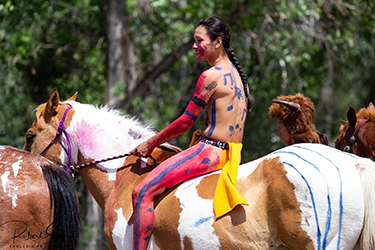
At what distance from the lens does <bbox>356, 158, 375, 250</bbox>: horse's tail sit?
240 cm

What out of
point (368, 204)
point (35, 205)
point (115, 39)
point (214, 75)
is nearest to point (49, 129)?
point (35, 205)

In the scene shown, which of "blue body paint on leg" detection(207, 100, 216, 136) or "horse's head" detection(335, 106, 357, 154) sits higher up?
"blue body paint on leg" detection(207, 100, 216, 136)

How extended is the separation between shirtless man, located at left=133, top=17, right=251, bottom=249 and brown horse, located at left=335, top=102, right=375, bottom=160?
1561 mm

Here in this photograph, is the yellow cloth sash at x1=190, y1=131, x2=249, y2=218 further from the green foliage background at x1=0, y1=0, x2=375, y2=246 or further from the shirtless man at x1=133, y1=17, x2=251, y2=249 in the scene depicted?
the green foliage background at x1=0, y1=0, x2=375, y2=246

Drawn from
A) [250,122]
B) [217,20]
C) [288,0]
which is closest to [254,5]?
[288,0]

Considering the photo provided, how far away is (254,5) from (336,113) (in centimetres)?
936

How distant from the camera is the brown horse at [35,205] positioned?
111 inches

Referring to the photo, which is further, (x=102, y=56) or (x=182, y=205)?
(x=102, y=56)

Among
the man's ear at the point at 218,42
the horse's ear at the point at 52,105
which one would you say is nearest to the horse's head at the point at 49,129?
the horse's ear at the point at 52,105

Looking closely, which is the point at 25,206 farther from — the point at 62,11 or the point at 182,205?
the point at 62,11

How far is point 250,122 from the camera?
906 centimetres

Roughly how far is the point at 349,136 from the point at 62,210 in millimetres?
2696

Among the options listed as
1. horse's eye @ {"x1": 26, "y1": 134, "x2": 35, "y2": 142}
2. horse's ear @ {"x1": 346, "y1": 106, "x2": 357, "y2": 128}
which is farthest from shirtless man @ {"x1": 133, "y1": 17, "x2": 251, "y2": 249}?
horse's ear @ {"x1": 346, "y1": 106, "x2": 357, "y2": 128}

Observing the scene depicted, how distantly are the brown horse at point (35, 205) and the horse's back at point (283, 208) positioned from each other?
2.32 ft
